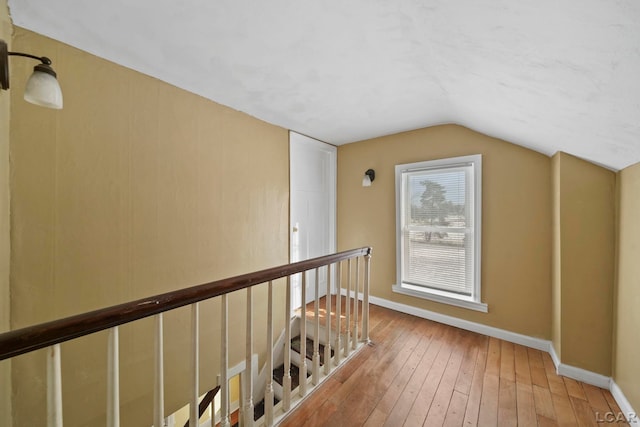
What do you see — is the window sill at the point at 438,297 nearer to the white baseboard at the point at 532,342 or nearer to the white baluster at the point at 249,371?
the white baseboard at the point at 532,342

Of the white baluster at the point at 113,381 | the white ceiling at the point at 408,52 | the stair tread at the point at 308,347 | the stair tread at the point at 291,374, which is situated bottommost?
the stair tread at the point at 291,374

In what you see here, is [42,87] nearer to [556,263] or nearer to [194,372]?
[194,372]

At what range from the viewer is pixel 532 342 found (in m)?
2.20

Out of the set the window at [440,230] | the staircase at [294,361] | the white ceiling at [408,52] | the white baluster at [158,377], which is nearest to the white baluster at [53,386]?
the white baluster at [158,377]

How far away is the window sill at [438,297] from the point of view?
2463 millimetres

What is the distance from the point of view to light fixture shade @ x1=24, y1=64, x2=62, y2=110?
93 centimetres

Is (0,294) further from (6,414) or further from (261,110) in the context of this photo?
(261,110)

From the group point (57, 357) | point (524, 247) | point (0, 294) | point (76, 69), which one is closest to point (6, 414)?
point (0, 294)

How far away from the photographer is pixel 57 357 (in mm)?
717

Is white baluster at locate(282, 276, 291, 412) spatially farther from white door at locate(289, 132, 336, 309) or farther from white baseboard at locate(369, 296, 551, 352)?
white baseboard at locate(369, 296, 551, 352)

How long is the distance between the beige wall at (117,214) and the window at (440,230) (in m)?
1.90

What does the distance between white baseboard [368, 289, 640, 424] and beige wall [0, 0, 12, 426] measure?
9.84 ft

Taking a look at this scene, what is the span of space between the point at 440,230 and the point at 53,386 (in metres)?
2.95

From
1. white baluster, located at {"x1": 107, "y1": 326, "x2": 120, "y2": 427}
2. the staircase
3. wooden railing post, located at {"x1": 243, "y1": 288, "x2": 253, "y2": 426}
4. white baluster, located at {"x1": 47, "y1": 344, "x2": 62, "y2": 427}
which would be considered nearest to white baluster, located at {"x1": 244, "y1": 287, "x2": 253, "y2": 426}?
wooden railing post, located at {"x1": 243, "y1": 288, "x2": 253, "y2": 426}
